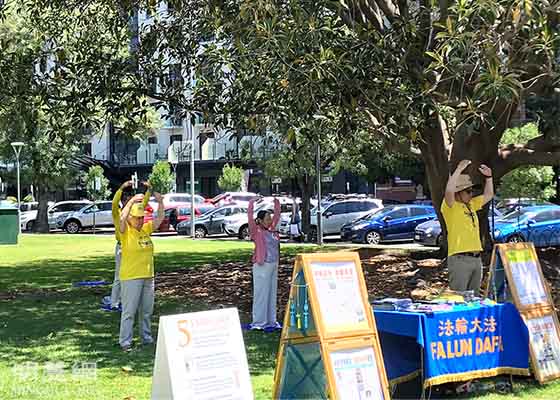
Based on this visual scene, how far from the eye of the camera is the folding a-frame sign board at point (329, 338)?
5750mm

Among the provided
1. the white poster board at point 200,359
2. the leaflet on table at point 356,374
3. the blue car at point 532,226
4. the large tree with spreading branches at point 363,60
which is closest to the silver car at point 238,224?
the blue car at point 532,226

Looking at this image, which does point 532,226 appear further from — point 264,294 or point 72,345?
point 72,345

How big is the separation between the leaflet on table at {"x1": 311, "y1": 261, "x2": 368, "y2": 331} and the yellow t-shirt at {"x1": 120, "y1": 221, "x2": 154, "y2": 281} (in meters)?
3.42

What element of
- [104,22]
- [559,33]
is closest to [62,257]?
[104,22]

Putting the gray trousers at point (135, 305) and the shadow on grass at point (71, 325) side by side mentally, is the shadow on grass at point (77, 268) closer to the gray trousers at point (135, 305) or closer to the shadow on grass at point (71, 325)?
the shadow on grass at point (71, 325)

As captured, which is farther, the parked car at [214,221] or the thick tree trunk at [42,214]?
the thick tree trunk at [42,214]

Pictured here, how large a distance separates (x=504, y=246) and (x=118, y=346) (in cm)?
462

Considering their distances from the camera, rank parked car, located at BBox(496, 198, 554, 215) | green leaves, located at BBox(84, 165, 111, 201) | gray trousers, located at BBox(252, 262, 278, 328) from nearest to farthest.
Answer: gray trousers, located at BBox(252, 262, 278, 328)
parked car, located at BBox(496, 198, 554, 215)
green leaves, located at BBox(84, 165, 111, 201)

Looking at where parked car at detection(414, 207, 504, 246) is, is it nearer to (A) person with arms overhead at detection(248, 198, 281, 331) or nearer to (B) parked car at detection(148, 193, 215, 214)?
(B) parked car at detection(148, 193, 215, 214)

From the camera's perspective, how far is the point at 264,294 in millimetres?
10414

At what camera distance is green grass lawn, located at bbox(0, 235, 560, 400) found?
7.26 m

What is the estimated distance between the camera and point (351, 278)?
6.25 metres

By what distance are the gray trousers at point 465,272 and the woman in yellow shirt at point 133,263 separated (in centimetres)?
343

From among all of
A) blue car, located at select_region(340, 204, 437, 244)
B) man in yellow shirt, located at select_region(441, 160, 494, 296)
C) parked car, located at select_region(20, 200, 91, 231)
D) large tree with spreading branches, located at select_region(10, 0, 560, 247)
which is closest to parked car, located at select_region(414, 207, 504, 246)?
blue car, located at select_region(340, 204, 437, 244)
